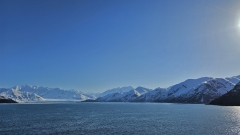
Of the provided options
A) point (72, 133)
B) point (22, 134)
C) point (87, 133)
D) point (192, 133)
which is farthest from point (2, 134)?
point (192, 133)

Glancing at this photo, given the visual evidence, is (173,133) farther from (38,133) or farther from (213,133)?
(38,133)

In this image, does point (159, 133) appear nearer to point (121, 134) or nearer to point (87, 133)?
point (121, 134)

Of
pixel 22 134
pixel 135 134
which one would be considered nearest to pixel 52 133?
pixel 22 134

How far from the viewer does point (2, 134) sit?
72.0m

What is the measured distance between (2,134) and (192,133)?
64834 mm

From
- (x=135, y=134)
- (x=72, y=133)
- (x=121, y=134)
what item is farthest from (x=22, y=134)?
(x=135, y=134)

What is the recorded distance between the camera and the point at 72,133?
73188 mm

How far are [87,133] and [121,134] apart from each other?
38.4 feet

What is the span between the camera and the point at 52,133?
73.2 m

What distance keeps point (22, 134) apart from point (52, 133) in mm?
9621

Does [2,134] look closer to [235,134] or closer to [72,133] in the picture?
[72,133]

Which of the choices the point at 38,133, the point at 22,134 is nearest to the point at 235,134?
the point at 38,133

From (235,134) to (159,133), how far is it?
25124 millimetres

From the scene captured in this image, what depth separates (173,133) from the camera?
7450 cm
